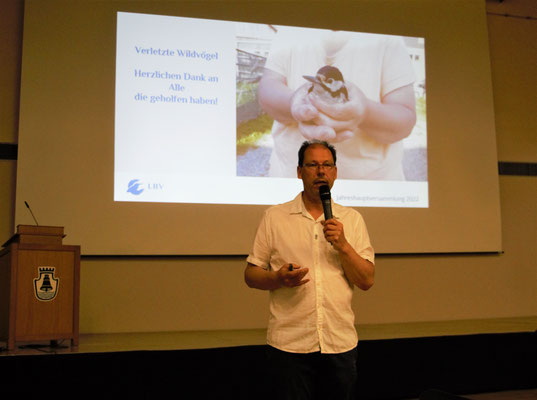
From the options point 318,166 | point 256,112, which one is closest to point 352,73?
point 256,112

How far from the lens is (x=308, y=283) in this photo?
1991 mm

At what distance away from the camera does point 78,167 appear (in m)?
4.68

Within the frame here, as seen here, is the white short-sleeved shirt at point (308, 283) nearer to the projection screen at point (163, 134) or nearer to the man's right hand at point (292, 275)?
the man's right hand at point (292, 275)

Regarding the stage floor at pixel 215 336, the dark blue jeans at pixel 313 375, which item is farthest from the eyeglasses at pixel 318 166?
the stage floor at pixel 215 336

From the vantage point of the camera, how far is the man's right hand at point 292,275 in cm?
184

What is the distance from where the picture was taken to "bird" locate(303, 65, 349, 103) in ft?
16.9

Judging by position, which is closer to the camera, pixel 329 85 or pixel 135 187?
pixel 135 187

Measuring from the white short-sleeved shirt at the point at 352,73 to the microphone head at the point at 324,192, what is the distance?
115 inches

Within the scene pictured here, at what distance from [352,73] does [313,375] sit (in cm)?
375

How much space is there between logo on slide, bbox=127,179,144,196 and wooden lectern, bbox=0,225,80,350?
1086 millimetres

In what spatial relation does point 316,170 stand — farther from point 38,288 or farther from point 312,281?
point 38,288

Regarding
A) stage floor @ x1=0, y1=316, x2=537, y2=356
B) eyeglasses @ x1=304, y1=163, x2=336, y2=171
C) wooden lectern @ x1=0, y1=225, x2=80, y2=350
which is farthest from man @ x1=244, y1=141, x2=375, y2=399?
wooden lectern @ x1=0, y1=225, x2=80, y2=350

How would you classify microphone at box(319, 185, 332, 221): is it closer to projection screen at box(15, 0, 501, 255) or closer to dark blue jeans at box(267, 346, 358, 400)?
dark blue jeans at box(267, 346, 358, 400)

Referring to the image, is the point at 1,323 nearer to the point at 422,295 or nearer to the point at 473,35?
the point at 422,295
